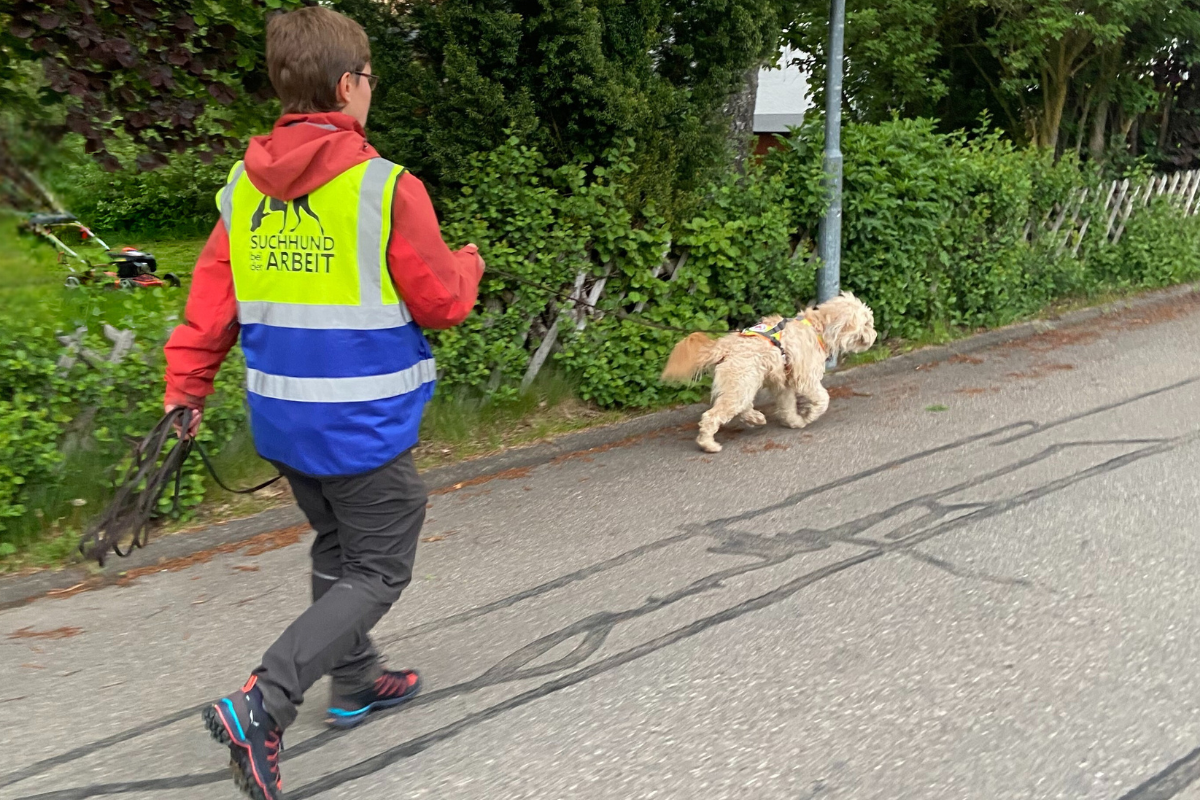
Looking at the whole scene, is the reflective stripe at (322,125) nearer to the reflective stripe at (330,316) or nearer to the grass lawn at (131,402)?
the reflective stripe at (330,316)

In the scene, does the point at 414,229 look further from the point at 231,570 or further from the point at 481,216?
the point at 481,216

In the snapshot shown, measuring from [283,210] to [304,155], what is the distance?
0.19 metres

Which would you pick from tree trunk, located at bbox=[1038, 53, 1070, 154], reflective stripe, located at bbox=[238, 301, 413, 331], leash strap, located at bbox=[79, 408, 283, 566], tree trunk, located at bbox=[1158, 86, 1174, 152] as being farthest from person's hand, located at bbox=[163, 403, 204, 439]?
tree trunk, located at bbox=[1158, 86, 1174, 152]

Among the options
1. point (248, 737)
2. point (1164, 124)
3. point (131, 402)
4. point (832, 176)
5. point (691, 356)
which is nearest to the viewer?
point (248, 737)

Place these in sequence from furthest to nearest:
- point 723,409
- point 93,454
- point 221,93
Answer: point 723,409
point 221,93
point 93,454

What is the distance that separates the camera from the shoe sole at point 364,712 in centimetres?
366

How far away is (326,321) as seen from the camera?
311 centimetres

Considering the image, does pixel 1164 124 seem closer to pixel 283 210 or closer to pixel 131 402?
pixel 131 402

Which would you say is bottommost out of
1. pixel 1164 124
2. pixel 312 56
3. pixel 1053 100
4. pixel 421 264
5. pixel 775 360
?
pixel 775 360

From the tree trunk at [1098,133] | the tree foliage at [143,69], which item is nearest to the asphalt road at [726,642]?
the tree foliage at [143,69]

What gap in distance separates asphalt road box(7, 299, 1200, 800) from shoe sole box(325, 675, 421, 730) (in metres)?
0.04

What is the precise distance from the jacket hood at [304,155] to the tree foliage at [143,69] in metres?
3.54

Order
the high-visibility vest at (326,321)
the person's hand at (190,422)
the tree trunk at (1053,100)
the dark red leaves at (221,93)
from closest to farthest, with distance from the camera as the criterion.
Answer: the high-visibility vest at (326,321) < the person's hand at (190,422) < the dark red leaves at (221,93) < the tree trunk at (1053,100)

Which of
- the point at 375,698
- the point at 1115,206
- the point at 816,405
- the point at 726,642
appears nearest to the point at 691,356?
the point at 816,405
